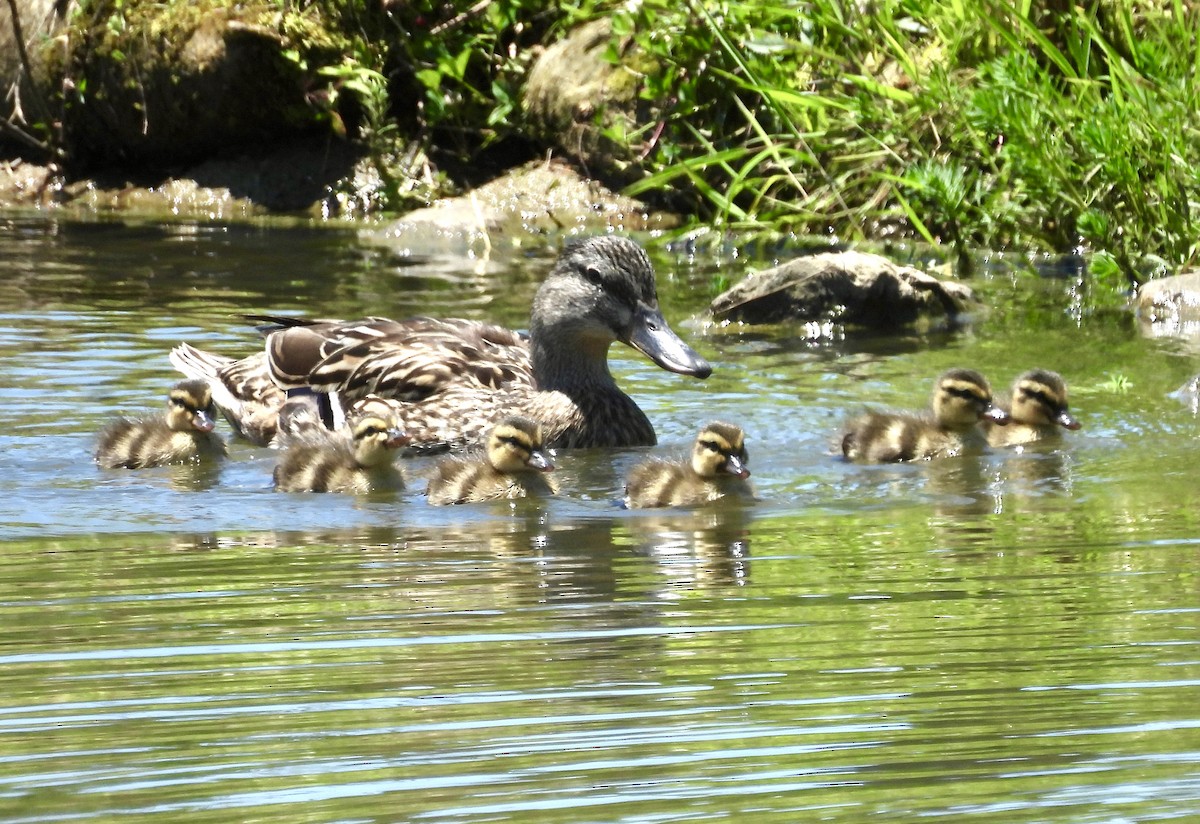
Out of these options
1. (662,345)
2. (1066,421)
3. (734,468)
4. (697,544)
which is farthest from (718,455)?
(1066,421)

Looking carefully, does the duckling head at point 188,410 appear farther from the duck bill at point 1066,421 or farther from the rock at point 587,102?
the rock at point 587,102

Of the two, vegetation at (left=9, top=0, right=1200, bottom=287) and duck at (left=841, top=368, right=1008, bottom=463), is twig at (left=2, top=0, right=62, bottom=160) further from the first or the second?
duck at (left=841, top=368, right=1008, bottom=463)

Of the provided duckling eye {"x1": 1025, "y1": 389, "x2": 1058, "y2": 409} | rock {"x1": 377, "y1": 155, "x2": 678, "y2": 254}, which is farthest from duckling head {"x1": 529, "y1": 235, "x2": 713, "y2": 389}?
rock {"x1": 377, "y1": 155, "x2": 678, "y2": 254}

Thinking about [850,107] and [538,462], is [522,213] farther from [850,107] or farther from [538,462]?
[538,462]

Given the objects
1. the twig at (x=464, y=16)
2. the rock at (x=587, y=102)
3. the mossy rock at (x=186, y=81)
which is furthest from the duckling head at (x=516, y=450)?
the mossy rock at (x=186, y=81)

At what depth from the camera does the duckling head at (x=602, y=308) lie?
20.4 ft

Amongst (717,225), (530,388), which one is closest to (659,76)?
(717,225)

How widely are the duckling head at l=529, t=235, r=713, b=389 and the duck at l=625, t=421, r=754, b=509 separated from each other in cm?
95

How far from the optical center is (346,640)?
10.4 ft

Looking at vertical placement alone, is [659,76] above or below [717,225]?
above

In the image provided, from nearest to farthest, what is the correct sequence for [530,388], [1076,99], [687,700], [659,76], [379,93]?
[687,700], [530,388], [1076,99], [659,76], [379,93]

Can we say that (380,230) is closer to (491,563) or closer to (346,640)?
(491,563)

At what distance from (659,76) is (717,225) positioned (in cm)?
176

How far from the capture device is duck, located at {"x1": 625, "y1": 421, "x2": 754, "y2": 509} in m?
5.06
